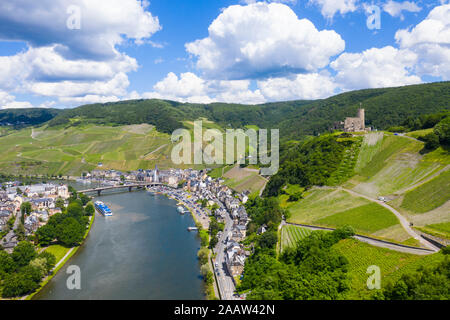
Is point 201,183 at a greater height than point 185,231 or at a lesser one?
greater

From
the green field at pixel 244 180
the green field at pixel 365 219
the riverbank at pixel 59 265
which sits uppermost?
the green field at pixel 244 180

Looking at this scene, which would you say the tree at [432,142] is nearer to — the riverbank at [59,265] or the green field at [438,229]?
the green field at [438,229]

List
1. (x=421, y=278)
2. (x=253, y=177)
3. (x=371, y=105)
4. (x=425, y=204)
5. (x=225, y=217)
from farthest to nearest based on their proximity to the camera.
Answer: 1. (x=371, y=105)
2. (x=253, y=177)
3. (x=225, y=217)
4. (x=425, y=204)
5. (x=421, y=278)

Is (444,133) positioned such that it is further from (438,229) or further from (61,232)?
(61,232)

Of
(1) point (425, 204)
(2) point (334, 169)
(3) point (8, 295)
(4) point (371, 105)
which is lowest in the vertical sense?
(3) point (8, 295)

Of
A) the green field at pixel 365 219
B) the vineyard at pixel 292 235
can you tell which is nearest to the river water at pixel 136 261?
the vineyard at pixel 292 235

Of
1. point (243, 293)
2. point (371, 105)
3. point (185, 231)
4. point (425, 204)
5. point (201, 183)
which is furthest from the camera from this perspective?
point (371, 105)

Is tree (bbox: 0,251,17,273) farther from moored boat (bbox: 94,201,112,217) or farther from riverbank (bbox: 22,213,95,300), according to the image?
moored boat (bbox: 94,201,112,217)

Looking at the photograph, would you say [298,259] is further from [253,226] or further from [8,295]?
[8,295]
